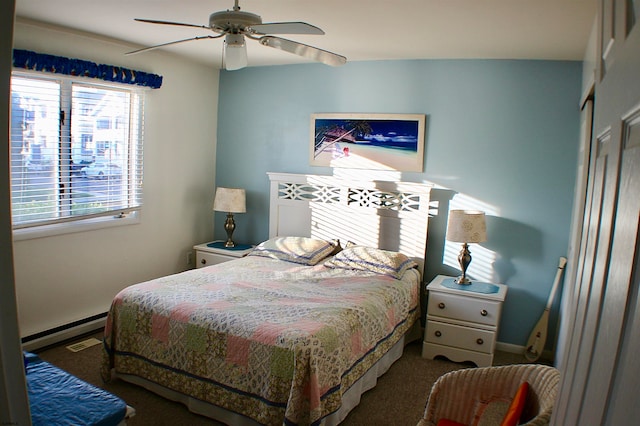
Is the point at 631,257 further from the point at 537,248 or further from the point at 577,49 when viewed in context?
the point at 537,248

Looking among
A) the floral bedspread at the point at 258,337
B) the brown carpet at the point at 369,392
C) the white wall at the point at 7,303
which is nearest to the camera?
the white wall at the point at 7,303

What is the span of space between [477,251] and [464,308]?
60cm

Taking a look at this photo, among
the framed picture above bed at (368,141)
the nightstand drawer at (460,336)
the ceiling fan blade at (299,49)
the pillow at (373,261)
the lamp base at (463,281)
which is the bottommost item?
the nightstand drawer at (460,336)

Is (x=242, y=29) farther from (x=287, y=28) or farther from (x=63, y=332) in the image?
(x=63, y=332)

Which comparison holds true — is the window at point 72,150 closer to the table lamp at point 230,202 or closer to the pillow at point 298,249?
the table lamp at point 230,202

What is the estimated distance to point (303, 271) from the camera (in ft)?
13.3

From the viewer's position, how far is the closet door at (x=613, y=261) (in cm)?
47

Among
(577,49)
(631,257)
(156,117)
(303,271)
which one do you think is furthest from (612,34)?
(156,117)

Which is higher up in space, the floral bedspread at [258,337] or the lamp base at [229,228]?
the lamp base at [229,228]

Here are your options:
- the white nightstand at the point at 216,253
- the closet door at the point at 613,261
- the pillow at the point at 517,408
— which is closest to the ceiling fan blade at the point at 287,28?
the closet door at the point at 613,261

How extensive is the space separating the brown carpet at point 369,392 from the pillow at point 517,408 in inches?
42.3

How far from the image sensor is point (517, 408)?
1928mm

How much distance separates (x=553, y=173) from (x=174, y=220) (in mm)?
3481

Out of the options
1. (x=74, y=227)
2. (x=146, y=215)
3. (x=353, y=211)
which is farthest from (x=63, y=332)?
(x=353, y=211)
